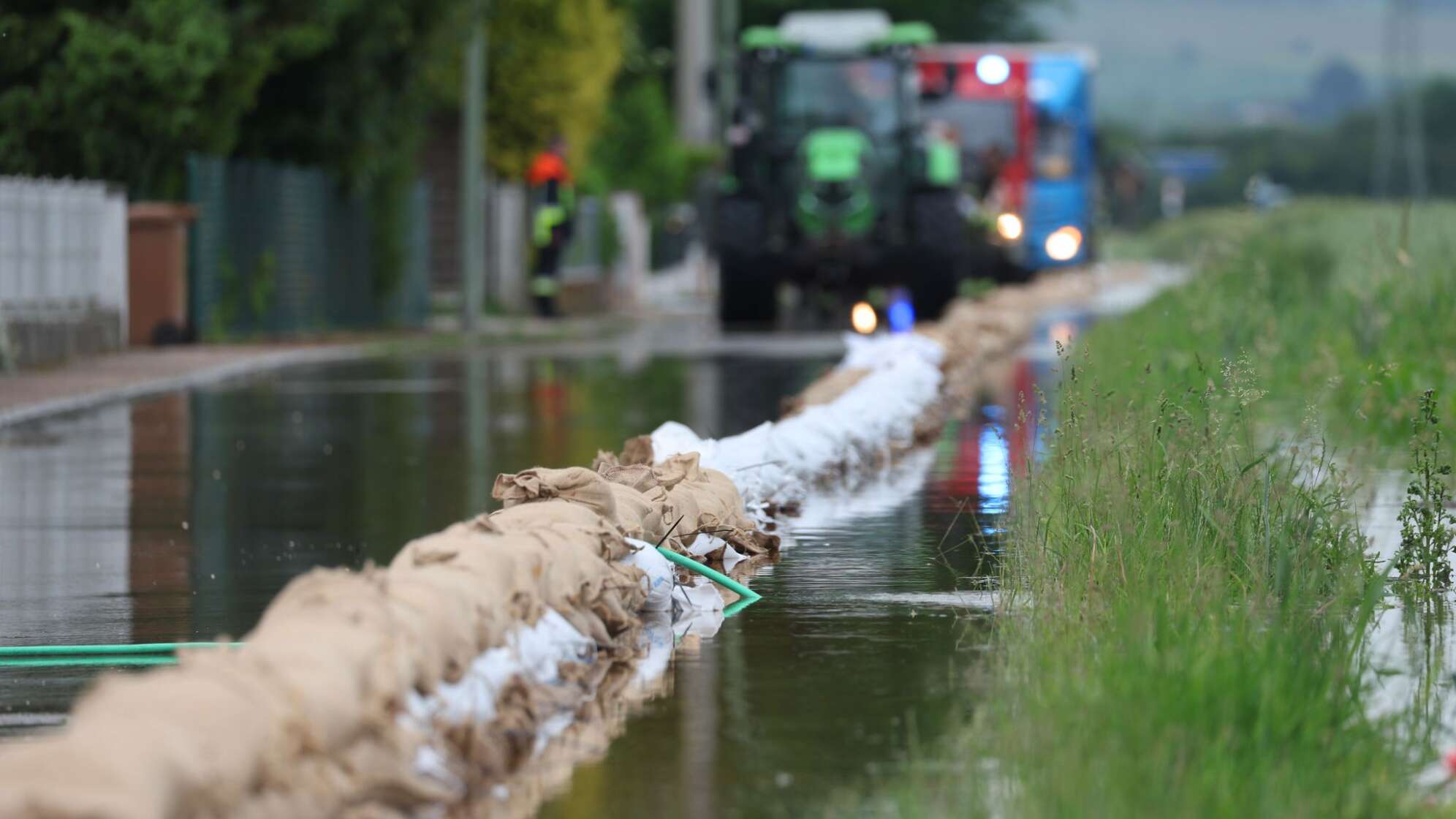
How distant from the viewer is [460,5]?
105 feet

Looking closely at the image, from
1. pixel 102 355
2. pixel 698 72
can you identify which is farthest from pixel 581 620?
pixel 698 72

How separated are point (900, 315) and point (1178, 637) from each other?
1102 inches

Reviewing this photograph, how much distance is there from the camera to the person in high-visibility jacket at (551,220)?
3716cm

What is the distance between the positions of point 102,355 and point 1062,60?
24439 millimetres

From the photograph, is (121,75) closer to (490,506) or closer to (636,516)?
(490,506)

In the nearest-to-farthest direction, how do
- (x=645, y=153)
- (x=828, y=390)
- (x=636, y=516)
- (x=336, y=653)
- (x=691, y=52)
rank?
(x=336, y=653), (x=636, y=516), (x=828, y=390), (x=645, y=153), (x=691, y=52)

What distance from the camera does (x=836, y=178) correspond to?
33.4 m

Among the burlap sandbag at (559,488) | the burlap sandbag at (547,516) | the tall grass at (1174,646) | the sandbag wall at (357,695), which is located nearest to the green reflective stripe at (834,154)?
the tall grass at (1174,646)

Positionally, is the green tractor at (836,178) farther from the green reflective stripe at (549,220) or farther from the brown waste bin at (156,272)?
the brown waste bin at (156,272)

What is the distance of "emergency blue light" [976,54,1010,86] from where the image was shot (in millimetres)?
45062

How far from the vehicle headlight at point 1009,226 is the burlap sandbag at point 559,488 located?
116ft

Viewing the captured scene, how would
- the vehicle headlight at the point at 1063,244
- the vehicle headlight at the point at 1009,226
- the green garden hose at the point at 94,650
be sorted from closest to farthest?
1. the green garden hose at the point at 94,650
2. the vehicle headlight at the point at 1009,226
3. the vehicle headlight at the point at 1063,244


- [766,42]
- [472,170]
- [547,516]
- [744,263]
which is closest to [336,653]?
[547,516]

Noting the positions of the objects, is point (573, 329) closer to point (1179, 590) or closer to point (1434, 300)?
point (1434, 300)
